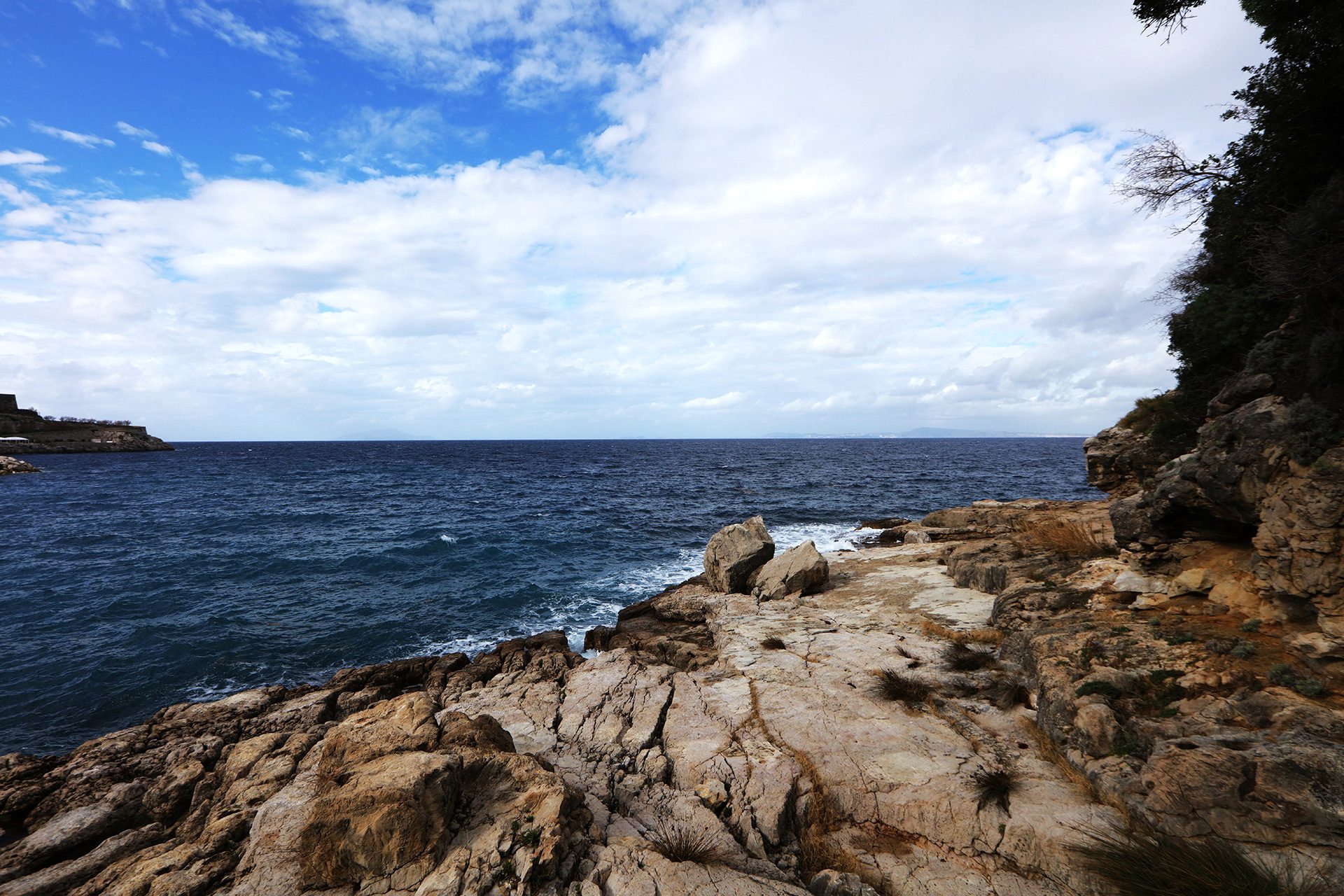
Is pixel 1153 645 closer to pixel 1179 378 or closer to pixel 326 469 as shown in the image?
pixel 1179 378

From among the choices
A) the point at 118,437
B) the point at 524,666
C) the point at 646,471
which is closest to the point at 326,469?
the point at 646,471

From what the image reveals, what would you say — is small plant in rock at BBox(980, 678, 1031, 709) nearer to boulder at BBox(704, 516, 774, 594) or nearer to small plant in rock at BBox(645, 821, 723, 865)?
small plant in rock at BBox(645, 821, 723, 865)

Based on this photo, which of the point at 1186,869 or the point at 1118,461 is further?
the point at 1118,461

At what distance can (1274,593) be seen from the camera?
8531 mm

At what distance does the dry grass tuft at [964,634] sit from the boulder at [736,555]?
7897mm

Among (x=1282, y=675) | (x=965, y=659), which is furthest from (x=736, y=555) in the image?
(x=1282, y=675)

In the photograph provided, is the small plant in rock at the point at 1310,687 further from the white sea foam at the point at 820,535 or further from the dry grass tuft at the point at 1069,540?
the white sea foam at the point at 820,535

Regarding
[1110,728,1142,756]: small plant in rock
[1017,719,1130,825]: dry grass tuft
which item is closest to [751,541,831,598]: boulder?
[1017,719,1130,825]: dry grass tuft

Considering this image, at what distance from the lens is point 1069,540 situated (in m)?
16.1

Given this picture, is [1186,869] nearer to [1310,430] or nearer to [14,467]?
[1310,430]

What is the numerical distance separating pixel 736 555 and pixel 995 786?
1414 centimetres

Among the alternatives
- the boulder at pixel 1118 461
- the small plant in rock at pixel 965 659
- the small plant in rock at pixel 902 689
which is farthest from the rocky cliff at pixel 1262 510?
the boulder at pixel 1118 461

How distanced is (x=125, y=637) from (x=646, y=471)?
68.1 metres

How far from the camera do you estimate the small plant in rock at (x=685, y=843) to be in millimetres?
6410
